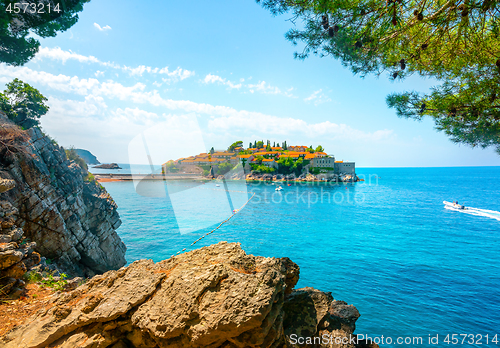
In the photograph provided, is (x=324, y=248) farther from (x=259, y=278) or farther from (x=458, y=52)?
(x=259, y=278)

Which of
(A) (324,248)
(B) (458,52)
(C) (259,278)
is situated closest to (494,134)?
(B) (458,52)

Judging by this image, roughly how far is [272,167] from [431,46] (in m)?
80.6

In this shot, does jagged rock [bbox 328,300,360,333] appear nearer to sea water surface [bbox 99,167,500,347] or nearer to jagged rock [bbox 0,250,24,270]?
sea water surface [bbox 99,167,500,347]

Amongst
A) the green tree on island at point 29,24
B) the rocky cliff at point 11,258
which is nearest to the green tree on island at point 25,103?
the green tree on island at point 29,24

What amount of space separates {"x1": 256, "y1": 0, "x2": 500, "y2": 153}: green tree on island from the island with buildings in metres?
74.5

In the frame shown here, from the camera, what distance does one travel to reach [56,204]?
9.08 meters

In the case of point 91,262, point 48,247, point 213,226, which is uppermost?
point 48,247

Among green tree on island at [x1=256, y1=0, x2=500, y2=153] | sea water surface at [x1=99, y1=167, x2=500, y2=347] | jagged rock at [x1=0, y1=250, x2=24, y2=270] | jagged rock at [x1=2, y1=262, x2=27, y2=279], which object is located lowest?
sea water surface at [x1=99, y1=167, x2=500, y2=347]

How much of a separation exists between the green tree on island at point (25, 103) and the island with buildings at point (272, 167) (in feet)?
212

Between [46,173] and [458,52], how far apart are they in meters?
14.1

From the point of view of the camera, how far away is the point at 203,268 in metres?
3.50

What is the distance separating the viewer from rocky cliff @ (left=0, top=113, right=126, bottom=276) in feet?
25.2

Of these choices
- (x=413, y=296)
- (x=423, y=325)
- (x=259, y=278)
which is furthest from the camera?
(x=413, y=296)

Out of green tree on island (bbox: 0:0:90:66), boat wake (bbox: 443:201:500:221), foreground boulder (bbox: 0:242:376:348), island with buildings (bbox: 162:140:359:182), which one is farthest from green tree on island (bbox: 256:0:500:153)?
island with buildings (bbox: 162:140:359:182)
